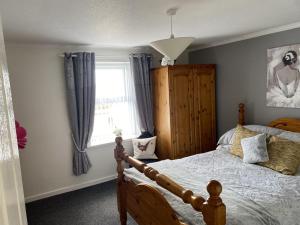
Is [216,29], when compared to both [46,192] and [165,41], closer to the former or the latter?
[165,41]

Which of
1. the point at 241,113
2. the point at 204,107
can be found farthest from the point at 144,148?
the point at 241,113

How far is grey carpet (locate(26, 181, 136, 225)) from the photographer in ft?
9.20

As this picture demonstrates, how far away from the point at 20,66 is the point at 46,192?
1848 mm

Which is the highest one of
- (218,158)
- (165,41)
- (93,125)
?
(165,41)

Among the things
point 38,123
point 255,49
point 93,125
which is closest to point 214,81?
point 255,49

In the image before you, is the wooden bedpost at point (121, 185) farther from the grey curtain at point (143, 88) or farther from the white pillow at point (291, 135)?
the white pillow at point (291, 135)

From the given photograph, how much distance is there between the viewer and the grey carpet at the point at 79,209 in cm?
280

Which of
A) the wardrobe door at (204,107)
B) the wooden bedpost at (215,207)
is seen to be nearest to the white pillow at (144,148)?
the wardrobe door at (204,107)

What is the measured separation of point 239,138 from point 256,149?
356 millimetres

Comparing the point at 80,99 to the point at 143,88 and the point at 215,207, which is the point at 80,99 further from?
the point at 215,207

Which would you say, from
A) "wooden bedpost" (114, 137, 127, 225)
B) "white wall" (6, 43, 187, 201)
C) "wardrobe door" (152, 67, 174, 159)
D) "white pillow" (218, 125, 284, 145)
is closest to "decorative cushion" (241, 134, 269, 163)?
"white pillow" (218, 125, 284, 145)

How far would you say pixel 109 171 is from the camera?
3.92m

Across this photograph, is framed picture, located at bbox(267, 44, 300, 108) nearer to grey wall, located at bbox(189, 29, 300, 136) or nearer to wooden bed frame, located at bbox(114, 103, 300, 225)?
grey wall, located at bbox(189, 29, 300, 136)

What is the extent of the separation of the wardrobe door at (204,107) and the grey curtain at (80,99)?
5.54ft
